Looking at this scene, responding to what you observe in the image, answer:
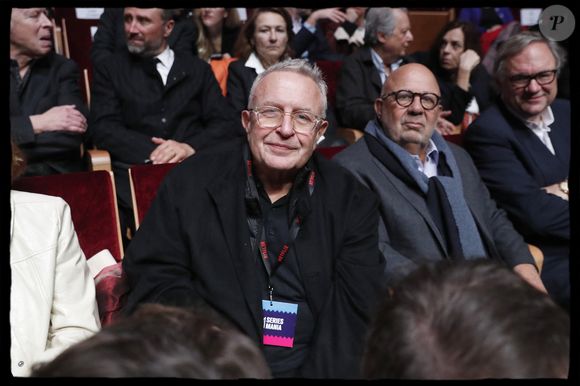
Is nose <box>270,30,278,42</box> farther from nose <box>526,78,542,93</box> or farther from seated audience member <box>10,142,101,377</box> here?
seated audience member <box>10,142,101,377</box>

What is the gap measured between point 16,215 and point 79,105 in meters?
1.24

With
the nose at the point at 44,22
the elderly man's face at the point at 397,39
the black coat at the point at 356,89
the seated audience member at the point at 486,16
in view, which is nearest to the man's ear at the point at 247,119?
the nose at the point at 44,22

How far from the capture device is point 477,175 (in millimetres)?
2207

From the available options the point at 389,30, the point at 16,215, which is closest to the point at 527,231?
the point at 389,30

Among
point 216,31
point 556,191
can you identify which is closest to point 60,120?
point 216,31

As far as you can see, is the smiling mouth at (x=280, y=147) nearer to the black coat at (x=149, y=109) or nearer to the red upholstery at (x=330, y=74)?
the black coat at (x=149, y=109)

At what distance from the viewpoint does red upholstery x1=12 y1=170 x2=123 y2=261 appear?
187 centimetres

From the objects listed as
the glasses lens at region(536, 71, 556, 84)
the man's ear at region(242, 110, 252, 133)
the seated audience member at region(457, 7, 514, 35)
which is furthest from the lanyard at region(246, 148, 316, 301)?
the seated audience member at region(457, 7, 514, 35)

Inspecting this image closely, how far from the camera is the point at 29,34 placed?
254 cm

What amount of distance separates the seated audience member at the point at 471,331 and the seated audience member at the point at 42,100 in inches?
80.8

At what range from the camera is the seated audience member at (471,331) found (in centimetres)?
61

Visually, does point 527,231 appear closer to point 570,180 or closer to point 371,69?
point 570,180

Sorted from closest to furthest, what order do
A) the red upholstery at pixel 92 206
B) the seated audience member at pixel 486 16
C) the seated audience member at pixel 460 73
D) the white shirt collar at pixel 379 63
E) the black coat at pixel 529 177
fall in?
the red upholstery at pixel 92 206 → the black coat at pixel 529 177 → the white shirt collar at pixel 379 63 → the seated audience member at pixel 460 73 → the seated audience member at pixel 486 16

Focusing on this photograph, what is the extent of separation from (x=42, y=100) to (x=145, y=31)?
1.78 ft
